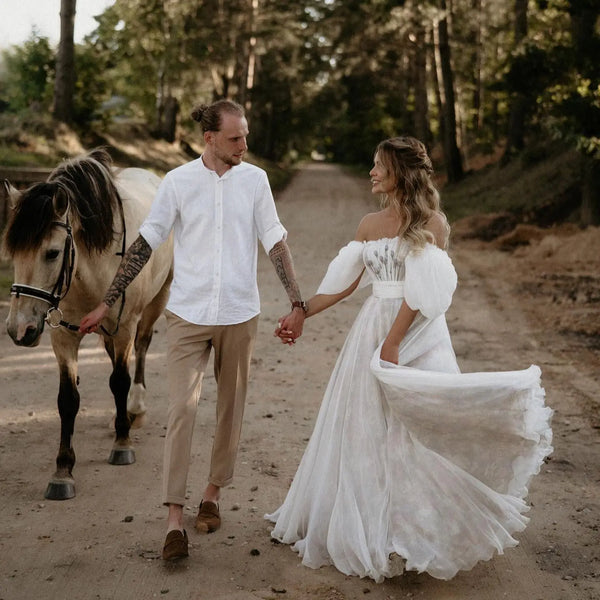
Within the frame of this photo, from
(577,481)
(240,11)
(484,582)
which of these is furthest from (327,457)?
(240,11)

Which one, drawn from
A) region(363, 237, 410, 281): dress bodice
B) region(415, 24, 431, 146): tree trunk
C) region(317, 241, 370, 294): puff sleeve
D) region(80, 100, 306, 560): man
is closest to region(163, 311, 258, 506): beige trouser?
region(80, 100, 306, 560): man

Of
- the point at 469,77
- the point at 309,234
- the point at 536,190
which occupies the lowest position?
the point at 309,234

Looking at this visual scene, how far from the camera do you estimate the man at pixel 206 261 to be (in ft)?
14.4

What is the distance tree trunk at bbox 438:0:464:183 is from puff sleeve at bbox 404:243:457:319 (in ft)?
81.5

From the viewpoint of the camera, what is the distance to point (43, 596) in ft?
12.7

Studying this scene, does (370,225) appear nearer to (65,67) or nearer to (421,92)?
(65,67)

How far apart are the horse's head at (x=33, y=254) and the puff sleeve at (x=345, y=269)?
1.62 meters

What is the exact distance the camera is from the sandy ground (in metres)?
4.04

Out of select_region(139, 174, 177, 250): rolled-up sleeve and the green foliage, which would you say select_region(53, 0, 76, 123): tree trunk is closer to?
the green foliage

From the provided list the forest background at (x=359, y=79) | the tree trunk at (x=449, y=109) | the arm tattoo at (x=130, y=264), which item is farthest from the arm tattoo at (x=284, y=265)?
the tree trunk at (x=449, y=109)

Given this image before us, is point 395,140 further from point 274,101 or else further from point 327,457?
point 274,101

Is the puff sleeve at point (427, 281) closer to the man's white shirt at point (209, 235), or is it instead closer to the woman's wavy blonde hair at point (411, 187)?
the woman's wavy blonde hair at point (411, 187)

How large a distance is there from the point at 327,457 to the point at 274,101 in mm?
48624

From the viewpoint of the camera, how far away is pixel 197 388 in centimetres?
448
